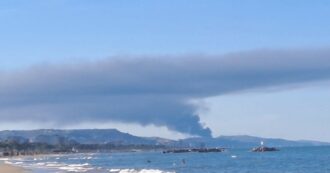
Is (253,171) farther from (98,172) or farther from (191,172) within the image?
(98,172)

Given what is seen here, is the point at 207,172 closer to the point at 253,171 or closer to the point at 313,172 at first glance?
the point at 253,171

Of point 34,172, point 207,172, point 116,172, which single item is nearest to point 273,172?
point 207,172

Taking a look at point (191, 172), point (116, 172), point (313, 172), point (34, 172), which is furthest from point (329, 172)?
point (34, 172)

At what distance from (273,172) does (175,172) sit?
430 inches

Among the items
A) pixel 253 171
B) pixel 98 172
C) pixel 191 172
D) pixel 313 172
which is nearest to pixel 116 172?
pixel 98 172

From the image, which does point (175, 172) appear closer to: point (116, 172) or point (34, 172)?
point (116, 172)

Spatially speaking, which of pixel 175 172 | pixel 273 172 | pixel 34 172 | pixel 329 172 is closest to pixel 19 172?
pixel 34 172

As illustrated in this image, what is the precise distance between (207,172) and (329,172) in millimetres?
12996

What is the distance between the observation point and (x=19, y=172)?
82.1m

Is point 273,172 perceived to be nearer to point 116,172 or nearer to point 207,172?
Result: point 207,172

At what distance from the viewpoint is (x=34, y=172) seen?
8269cm

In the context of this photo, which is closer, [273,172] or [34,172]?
[273,172]

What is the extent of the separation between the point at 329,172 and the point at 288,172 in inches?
212

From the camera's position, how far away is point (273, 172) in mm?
77688
